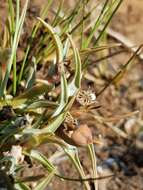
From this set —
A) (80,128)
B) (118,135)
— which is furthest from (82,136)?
(118,135)

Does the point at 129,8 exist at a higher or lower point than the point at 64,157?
higher

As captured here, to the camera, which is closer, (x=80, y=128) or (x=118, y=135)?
(x=80, y=128)

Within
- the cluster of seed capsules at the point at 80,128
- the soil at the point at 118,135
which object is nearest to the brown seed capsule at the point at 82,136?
the cluster of seed capsules at the point at 80,128

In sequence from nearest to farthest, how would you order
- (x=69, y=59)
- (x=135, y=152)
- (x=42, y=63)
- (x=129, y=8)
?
(x=69, y=59) → (x=42, y=63) → (x=135, y=152) → (x=129, y=8)

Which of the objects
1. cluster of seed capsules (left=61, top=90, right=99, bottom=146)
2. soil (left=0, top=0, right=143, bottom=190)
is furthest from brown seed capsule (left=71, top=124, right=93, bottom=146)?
soil (left=0, top=0, right=143, bottom=190)

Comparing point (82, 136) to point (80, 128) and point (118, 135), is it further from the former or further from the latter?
point (118, 135)

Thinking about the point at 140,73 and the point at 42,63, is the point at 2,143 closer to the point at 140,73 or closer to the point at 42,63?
the point at 42,63

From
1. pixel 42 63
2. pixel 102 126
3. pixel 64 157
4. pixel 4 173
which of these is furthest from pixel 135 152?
pixel 4 173
